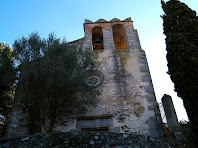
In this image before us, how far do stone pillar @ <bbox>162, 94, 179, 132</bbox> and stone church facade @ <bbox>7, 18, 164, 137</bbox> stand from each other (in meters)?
0.82

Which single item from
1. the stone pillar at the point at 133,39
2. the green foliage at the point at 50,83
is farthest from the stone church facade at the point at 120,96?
the green foliage at the point at 50,83

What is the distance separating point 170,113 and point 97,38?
22.8 feet

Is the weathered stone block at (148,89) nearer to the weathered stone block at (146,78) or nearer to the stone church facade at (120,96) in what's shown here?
the stone church facade at (120,96)

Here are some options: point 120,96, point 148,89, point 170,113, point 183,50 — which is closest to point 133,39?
point 148,89

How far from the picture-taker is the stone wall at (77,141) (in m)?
5.46

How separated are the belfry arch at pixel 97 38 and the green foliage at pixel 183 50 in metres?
4.44

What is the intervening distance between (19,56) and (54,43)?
1.57 meters

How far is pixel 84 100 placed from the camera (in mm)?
8281

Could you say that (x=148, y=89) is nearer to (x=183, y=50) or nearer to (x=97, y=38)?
(x=183, y=50)

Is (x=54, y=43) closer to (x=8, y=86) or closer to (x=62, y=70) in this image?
(x=62, y=70)

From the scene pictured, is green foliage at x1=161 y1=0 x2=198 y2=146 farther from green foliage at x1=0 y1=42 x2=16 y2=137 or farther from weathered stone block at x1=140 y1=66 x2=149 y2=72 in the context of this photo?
green foliage at x1=0 y1=42 x2=16 y2=137

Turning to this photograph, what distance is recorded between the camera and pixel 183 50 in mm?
7336

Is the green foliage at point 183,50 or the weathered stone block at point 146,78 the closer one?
the green foliage at point 183,50

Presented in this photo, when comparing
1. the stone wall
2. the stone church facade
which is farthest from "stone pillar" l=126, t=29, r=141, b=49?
the stone wall
